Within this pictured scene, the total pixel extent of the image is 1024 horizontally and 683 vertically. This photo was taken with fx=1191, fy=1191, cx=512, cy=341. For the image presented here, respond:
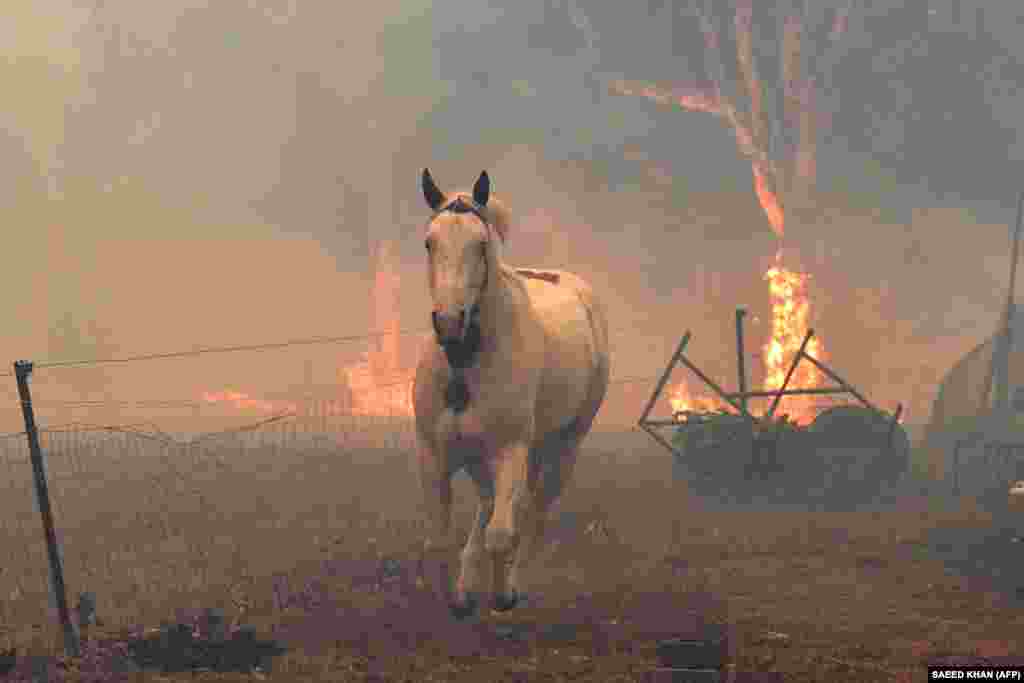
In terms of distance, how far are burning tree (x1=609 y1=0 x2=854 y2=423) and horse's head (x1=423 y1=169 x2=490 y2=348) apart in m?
17.3

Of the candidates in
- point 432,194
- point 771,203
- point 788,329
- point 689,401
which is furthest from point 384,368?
point 432,194

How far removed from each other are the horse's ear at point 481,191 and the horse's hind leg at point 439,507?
1633 millimetres

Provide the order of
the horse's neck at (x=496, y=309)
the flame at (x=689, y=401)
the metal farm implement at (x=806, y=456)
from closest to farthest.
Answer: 1. the horse's neck at (x=496, y=309)
2. the metal farm implement at (x=806, y=456)
3. the flame at (x=689, y=401)

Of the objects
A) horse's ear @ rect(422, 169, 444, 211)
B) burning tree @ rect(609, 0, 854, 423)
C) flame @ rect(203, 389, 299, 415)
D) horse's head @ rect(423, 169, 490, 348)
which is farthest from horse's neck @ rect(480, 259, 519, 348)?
flame @ rect(203, 389, 299, 415)

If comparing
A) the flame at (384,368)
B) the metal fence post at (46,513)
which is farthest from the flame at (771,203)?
the metal fence post at (46,513)

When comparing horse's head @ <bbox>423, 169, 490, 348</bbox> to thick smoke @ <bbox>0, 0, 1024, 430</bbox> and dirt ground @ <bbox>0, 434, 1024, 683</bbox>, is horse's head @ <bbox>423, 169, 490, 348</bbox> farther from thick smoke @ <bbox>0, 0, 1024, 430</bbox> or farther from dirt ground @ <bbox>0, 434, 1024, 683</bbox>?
thick smoke @ <bbox>0, 0, 1024, 430</bbox>

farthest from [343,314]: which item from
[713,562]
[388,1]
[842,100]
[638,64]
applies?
[713,562]

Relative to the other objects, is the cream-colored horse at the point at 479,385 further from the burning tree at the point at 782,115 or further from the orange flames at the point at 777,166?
the burning tree at the point at 782,115

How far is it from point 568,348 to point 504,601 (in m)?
2.17

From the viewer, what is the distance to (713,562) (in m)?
10.6

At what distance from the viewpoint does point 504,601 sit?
25.5 ft

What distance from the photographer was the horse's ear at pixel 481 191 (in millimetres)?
7293

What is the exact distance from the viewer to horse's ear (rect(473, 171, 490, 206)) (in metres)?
7.29

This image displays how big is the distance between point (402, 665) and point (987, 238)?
1071 inches
